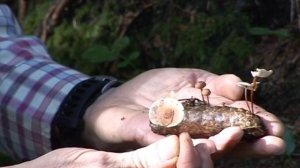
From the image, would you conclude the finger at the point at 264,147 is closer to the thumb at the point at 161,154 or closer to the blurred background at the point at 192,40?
the thumb at the point at 161,154

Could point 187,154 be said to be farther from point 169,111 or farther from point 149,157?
point 169,111

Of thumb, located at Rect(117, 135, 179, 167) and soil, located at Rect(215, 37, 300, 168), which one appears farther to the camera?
soil, located at Rect(215, 37, 300, 168)

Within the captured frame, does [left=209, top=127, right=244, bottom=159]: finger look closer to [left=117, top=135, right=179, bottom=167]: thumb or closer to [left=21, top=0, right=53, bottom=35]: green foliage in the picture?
[left=117, top=135, right=179, bottom=167]: thumb

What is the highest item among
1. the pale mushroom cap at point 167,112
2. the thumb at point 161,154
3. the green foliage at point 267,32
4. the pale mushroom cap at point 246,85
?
the pale mushroom cap at point 246,85

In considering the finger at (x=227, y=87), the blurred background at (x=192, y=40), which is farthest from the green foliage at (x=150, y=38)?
the finger at (x=227, y=87)

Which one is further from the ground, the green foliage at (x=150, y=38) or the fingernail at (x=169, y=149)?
the fingernail at (x=169, y=149)

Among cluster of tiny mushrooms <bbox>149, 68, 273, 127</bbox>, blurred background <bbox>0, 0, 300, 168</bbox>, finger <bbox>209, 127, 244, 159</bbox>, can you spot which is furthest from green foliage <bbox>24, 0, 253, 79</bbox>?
finger <bbox>209, 127, 244, 159</bbox>

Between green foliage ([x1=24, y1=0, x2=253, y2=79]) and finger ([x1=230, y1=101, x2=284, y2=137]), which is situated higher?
finger ([x1=230, y1=101, x2=284, y2=137])
